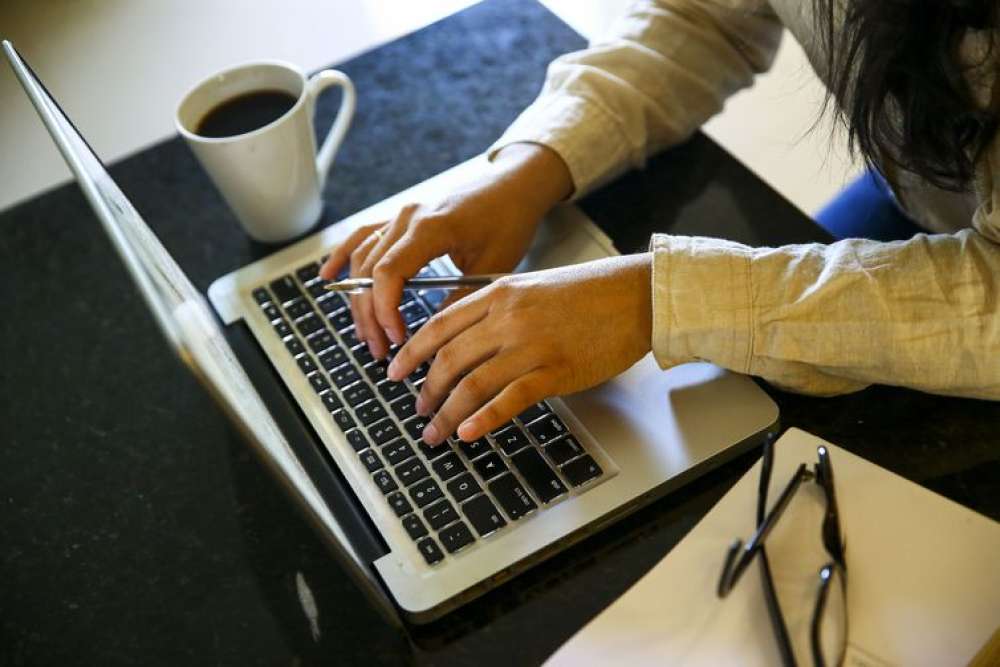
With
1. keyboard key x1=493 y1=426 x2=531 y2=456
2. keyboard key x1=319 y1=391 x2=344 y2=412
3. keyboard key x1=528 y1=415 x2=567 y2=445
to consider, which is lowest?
keyboard key x1=319 y1=391 x2=344 y2=412

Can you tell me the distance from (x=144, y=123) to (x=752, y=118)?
3.22ft

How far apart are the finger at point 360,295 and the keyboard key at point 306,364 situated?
4 cm

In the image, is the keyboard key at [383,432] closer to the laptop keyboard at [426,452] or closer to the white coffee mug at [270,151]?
the laptop keyboard at [426,452]

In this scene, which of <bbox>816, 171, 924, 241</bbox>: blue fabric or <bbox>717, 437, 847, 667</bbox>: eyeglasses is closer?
<bbox>717, 437, 847, 667</bbox>: eyeglasses

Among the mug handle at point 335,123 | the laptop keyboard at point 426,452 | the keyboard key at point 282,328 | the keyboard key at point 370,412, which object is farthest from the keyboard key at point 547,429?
the mug handle at point 335,123

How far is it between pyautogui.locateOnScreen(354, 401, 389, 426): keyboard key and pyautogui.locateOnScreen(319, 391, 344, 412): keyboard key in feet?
0.05

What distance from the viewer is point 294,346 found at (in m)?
0.73

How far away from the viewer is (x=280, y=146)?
763mm

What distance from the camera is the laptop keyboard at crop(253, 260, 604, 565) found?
611 mm

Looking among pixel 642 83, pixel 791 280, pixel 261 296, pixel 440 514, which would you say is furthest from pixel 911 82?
pixel 261 296

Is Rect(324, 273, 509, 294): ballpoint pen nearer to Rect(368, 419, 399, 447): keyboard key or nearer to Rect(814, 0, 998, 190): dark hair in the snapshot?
Rect(368, 419, 399, 447): keyboard key

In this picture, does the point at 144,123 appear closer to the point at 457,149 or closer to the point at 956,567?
the point at 457,149

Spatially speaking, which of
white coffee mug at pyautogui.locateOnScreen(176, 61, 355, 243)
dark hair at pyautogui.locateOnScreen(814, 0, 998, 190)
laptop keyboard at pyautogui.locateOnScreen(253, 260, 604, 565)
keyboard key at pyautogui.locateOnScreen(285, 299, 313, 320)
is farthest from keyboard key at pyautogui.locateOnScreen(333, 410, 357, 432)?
dark hair at pyautogui.locateOnScreen(814, 0, 998, 190)

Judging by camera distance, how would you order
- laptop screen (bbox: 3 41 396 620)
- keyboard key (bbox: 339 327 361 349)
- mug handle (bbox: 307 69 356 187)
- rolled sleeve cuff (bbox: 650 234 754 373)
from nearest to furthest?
1. laptop screen (bbox: 3 41 396 620)
2. rolled sleeve cuff (bbox: 650 234 754 373)
3. keyboard key (bbox: 339 327 361 349)
4. mug handle (bbox: 307 69 356 187)
